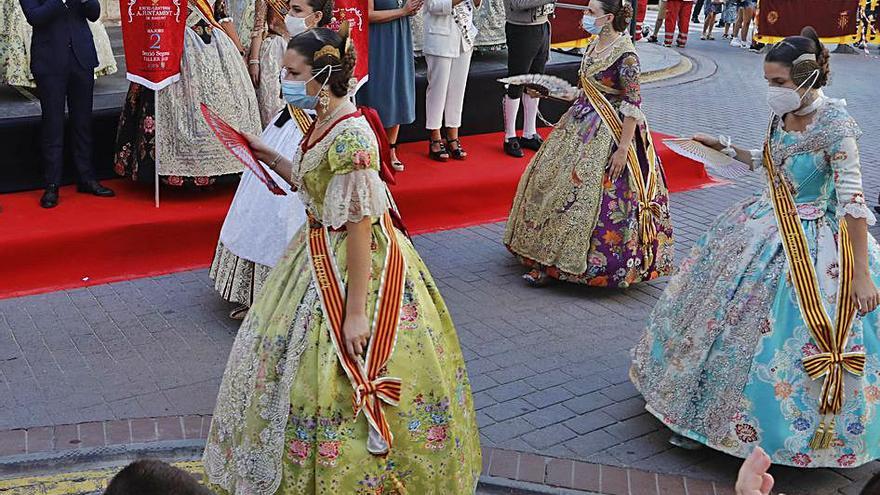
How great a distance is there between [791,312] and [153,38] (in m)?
4.24

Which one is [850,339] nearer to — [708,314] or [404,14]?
[708,314]

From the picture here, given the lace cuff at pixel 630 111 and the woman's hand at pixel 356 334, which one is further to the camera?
the lace cuff at pixel 630 111

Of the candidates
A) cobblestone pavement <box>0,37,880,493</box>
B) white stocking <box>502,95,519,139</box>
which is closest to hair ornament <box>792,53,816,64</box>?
cobblestone pavement <box>0,37,880,493</box>

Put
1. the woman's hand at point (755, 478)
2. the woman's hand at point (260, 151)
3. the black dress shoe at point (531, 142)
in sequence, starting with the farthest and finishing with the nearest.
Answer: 1. the black dress shoe at point (531, 142)
2. the woman's hand at point (260, 151)
3. the woman's hand at point (755, 478)

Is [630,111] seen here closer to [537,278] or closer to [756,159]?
[537,278]

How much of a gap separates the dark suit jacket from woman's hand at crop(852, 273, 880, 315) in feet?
15.8

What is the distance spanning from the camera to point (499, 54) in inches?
414

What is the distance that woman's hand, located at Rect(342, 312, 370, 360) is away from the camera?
353cm

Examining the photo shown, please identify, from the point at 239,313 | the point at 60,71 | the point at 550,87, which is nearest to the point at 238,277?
the point at 239,313

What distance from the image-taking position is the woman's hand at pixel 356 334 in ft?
11.6

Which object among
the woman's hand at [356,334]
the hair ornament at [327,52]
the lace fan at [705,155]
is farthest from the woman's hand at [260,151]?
the lace fan at [705,155]

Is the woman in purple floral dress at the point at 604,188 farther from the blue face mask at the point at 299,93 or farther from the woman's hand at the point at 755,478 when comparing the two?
the woman's hand at the point at 755,478

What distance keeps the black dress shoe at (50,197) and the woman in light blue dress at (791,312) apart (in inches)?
165

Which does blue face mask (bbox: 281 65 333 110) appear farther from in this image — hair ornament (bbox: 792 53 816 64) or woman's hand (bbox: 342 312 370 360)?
hair ornament (bbox: 792 53 816 64)
